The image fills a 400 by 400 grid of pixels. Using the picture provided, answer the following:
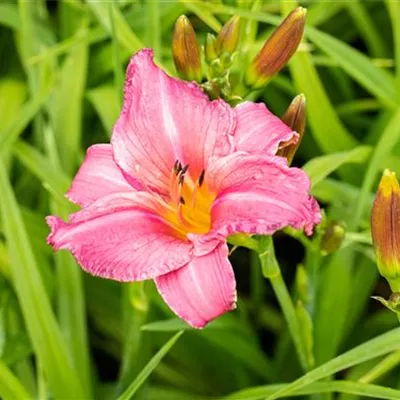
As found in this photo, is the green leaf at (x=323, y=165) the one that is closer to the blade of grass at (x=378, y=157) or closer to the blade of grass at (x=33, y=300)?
the blade of grass at (x=378, y=157)

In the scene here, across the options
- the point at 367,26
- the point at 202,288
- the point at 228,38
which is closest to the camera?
the point at 202,288

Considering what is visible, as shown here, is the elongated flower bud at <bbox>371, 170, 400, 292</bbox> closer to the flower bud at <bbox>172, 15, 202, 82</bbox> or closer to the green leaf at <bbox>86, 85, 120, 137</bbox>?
the flower bud at <bbox>172, 15, 202, 82</bbox>

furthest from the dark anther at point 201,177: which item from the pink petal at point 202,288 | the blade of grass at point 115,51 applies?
the blade of grass at point 115,51

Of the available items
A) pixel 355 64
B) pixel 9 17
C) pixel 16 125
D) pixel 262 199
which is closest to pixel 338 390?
pixel 262 199

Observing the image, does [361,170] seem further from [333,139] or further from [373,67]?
[373,67]

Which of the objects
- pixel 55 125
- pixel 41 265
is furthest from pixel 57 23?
pixel 41 265

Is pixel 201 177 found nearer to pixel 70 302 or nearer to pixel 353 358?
pixel 353 358
